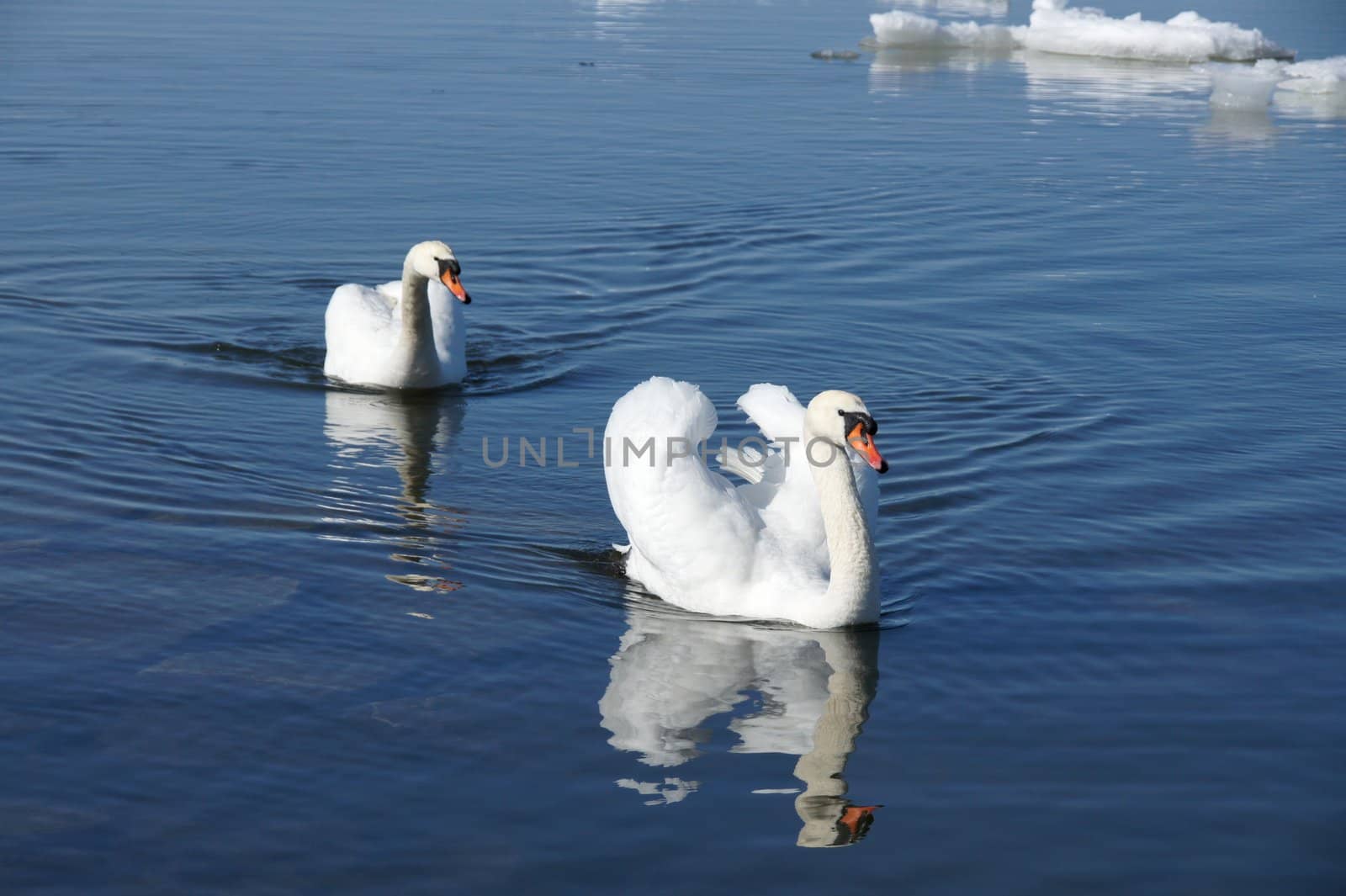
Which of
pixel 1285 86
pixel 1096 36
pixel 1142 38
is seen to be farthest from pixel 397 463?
pixel 1096 36

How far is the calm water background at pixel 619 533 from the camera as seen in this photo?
19.3 feet

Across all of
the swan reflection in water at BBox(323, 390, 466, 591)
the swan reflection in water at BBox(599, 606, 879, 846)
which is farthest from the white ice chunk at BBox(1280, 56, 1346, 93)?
the swan reflection in water at BBox(599, 606, 879, 846)

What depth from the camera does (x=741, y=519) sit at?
7824 mm

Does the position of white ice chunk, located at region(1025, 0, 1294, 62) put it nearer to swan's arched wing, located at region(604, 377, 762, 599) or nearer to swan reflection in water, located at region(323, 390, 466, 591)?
swan reflection in water, located at region(323, 390, 466, 591)

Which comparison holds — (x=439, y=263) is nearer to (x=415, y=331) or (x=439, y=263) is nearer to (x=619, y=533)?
(x=415, y=331)

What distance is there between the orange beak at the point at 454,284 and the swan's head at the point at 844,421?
3.94m

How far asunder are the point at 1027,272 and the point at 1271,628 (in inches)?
304

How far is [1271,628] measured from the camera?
7773 millimetres

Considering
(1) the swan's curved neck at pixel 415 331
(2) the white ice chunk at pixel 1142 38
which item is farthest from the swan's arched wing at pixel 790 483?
(2) the white ice chunk at pixel 1142 38

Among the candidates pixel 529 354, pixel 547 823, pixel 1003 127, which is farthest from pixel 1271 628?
pixel 1003 127

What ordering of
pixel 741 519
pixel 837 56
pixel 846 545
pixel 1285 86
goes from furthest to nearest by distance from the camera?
1. pixel 837 56
2. pixel 1285 86
3. pixel 741 519
4. pixel 846 545

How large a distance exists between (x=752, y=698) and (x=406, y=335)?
5.37 m

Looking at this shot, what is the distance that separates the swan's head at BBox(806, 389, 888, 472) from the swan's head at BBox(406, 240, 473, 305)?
4.05 metres

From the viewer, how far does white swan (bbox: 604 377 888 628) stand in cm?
752
